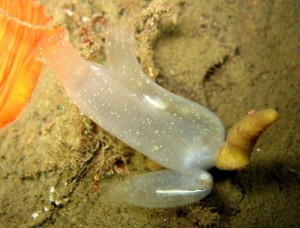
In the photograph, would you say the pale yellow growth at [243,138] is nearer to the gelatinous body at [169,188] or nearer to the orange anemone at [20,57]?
the gelatinous body at [169,188]

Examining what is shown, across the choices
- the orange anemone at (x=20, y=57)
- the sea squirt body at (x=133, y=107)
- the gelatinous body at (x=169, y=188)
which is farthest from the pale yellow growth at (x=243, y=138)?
the orange anemone at (x=20, y=57)

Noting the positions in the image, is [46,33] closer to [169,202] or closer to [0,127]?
[0,127]

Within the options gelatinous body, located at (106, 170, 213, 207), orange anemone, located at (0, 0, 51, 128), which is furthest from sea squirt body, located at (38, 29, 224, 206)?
orange anemone, located at (0, 0, 51, 128)

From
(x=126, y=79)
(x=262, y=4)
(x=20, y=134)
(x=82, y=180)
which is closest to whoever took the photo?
(x=126, y=79)

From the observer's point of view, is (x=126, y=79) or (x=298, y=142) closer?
(x=126, y=79)

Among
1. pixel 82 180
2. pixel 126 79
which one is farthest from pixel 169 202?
pixel 126 79

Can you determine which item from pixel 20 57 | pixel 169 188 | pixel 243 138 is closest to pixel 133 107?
pixel 169 188

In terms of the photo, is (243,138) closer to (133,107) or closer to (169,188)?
(169,188)
